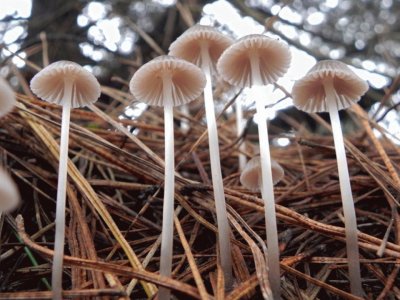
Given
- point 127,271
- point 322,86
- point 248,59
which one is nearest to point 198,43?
point 248,59

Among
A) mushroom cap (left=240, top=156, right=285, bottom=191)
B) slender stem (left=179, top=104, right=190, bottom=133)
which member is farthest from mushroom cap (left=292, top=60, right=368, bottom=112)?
slender stem (left=179, top=104, right=190, bottom=133)

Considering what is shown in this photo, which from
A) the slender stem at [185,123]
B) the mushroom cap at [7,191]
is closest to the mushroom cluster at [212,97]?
the mushroom cap at [7,191]

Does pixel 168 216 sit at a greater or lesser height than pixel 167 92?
lesser

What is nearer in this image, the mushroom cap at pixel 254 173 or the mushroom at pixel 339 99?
the mushroom at pixel 339 99

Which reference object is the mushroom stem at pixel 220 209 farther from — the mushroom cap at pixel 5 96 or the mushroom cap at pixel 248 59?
the mushroom cap at pixel 5 96

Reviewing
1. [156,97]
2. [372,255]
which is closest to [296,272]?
[372,255]

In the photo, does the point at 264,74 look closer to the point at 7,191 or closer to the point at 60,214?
the point at 60,214
